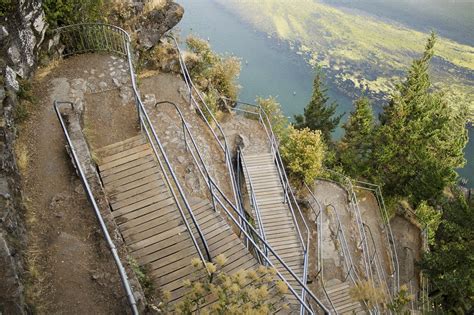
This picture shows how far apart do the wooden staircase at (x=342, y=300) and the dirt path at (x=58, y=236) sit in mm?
10448

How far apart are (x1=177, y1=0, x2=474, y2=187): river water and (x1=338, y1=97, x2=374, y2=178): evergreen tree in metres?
12.8

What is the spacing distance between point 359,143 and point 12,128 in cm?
2414

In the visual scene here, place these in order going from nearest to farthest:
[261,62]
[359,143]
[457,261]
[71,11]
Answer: [71,11] → [457,261] → [359,143] → [261,62]

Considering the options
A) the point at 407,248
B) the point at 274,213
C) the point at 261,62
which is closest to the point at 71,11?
the point at 274,213

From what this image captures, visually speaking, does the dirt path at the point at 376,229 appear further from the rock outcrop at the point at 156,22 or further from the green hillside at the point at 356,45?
the green hillside at the point at 356,45

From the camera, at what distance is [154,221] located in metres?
8.09

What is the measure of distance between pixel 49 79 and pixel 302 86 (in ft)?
120

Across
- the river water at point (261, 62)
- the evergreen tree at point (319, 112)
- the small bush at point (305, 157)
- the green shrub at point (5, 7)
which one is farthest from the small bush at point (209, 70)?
the river water at point (261, 62)

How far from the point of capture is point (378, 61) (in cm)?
4875

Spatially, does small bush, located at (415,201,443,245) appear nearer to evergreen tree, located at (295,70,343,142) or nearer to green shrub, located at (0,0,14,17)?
evergreen tree, located at (295,70,343,142)

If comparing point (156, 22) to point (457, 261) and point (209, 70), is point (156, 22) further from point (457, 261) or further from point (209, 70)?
point (457, 261)

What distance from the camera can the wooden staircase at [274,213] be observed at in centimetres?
1366

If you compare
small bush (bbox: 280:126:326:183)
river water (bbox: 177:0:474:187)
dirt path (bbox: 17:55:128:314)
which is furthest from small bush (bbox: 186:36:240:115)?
river water (bbox: 177:0:474:187)

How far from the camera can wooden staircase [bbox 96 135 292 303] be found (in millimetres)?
7527
